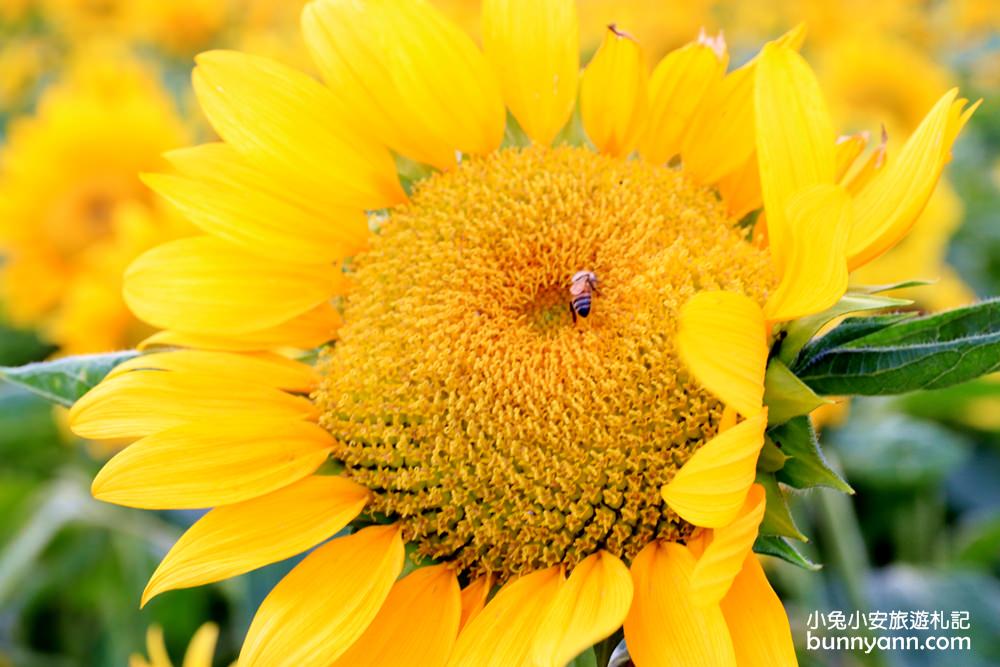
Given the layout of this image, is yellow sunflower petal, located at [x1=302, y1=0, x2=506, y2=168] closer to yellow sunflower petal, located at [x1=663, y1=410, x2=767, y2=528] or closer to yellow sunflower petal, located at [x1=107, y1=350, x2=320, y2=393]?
yellow sunflower petal, located at [x1=107, y1=350, x2=320, y2=393]

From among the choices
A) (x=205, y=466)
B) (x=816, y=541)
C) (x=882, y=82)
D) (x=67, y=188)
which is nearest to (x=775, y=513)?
(x=205, y=466)

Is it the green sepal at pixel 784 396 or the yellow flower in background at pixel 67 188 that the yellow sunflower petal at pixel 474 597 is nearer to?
the green sepal at pixel 784 396

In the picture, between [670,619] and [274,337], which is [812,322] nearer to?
[670,619]

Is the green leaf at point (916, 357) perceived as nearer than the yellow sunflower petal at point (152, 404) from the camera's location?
Yes

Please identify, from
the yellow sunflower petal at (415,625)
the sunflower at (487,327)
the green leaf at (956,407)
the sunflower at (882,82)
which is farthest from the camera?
the sunflower at (882,82)

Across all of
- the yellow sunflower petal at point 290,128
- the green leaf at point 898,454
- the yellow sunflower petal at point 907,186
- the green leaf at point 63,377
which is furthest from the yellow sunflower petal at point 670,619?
the green leaf at point 898,454

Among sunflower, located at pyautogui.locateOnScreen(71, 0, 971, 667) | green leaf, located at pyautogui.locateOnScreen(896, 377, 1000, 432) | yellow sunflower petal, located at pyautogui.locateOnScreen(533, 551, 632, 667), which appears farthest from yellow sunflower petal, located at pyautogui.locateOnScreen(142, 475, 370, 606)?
green leaf, located at pyautogui.locateOnScreen(896, 377, 1000, 432)
